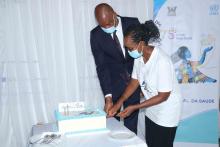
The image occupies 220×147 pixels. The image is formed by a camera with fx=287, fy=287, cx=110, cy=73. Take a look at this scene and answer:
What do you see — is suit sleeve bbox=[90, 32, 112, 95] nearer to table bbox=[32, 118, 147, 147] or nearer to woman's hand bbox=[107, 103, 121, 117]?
woman's hand bbox=[107, 103, 121, 117]

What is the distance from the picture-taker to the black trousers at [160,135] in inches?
75.8

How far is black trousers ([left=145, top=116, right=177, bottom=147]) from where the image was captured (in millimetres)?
1925

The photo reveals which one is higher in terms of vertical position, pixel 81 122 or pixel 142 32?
pixel 142 32

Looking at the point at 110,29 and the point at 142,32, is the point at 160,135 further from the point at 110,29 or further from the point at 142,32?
the point at 110,29

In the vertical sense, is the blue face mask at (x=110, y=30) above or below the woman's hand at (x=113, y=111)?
above

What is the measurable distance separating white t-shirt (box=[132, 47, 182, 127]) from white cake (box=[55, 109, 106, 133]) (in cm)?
37

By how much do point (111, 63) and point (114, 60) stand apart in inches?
1.6

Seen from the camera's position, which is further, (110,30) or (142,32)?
(110,30)

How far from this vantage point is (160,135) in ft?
6.40

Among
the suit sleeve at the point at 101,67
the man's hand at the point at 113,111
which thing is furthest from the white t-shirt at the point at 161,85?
the suit sleeve at the point at 101,67

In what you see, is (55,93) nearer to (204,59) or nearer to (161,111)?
(161,111)

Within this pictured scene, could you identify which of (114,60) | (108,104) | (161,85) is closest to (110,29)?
(114,60)

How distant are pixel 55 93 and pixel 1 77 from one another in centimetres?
53

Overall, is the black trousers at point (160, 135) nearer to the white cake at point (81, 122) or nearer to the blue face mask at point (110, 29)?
the white cake at point (81, 122)
